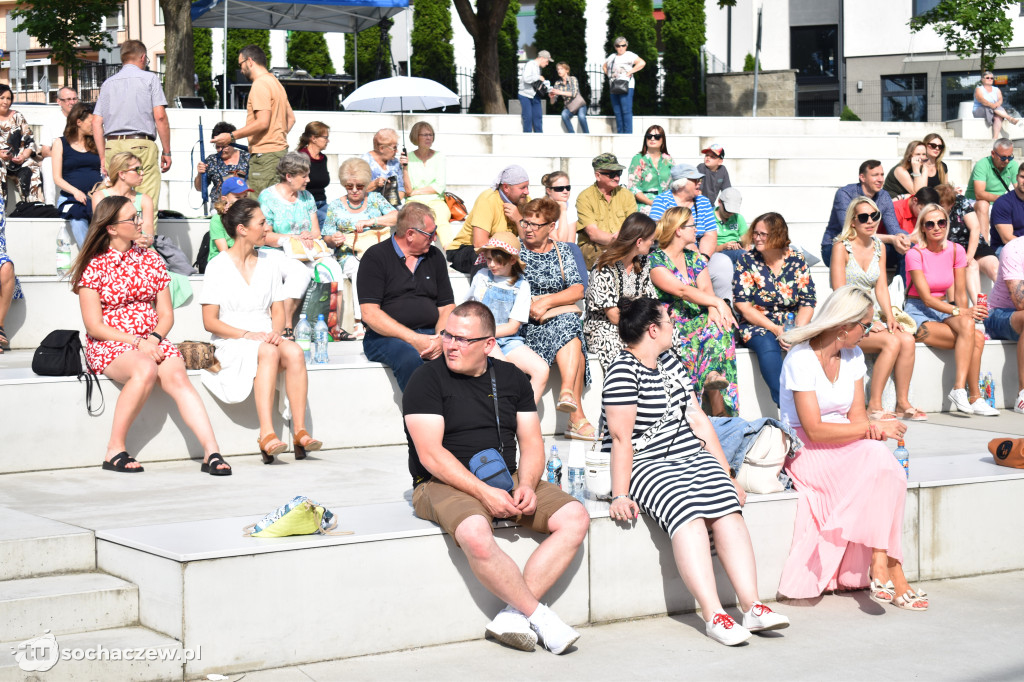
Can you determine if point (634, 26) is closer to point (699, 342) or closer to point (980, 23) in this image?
point (980, 23)

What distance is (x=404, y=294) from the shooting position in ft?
25.1

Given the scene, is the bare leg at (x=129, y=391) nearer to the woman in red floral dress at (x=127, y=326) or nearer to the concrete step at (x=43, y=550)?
the woman in red floral dress at (x=127, y=326)

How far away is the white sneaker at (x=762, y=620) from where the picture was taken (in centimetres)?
509

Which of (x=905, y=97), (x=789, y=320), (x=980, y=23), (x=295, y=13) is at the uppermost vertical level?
(x=905, y=97)

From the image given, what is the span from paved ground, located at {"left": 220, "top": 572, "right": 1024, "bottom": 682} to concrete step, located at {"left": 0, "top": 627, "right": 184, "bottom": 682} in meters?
0.30

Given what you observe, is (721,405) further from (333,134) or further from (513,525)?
(333,134)

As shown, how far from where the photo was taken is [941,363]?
9508mm

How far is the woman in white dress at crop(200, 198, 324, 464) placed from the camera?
7.09 meters

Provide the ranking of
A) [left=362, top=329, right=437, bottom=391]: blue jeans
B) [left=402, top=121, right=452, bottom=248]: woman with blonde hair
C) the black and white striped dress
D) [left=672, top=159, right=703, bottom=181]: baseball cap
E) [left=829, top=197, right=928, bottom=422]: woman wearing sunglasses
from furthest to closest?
[left=402, top=121, right=452, bottom=248]: woman with blonde hair, [left=672, top=159, right=703, bottom=181]: baseball cap, [left=829, top=197, right=928, bottom=422]: woman wearing sunglasses, [left=362, top=329, right=437, bottom=391]: blue jeans, the black and white striped dress

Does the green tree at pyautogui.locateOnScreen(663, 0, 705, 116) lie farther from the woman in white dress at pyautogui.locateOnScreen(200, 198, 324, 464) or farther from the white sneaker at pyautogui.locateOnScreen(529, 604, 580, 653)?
the white sneaker at pyautogui.locateOnScreen(529, 604, 580, 653)

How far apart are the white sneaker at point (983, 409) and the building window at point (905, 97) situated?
26323 mm

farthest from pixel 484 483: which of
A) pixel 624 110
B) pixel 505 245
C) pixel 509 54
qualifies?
pixel 509 54

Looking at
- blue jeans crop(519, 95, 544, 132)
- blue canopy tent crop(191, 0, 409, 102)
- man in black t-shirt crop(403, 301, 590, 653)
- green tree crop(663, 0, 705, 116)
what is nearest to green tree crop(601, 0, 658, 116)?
green tree crop(663, 0, 705, 116)

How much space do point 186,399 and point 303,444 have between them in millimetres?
693
